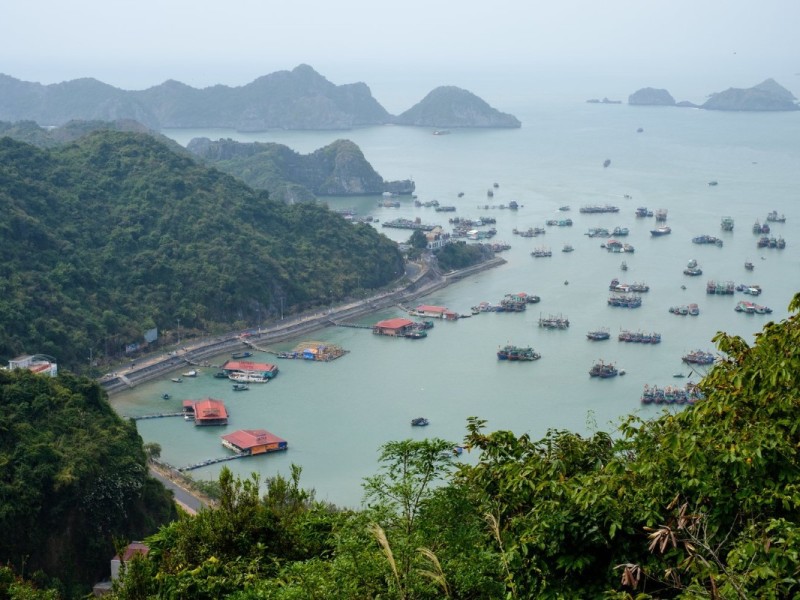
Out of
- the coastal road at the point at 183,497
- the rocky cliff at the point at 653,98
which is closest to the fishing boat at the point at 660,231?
the coastal road at the point at 183,497

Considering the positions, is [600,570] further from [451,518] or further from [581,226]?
[581,226]

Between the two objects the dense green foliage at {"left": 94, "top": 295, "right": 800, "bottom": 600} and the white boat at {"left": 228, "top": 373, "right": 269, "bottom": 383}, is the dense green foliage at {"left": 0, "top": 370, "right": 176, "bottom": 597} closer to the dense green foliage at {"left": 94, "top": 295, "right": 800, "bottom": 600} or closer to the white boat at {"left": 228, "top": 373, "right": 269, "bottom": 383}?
the white boat at {"left": 228, "top": 373, "right": 269, "bottom": 383}

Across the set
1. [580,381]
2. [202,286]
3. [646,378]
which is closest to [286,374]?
[202,286]

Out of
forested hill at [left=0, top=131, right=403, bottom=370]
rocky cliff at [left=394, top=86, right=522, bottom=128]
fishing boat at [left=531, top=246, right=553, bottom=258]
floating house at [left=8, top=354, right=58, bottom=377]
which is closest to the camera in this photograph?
floating house at [left=8, top=354, right=58, bottom=377]

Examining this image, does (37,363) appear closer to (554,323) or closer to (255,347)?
(255,347)

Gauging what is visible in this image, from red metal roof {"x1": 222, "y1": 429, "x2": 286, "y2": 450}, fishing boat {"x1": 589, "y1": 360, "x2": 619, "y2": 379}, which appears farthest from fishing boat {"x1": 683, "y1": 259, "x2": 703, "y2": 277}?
red metal roof {"x1": 222, "y1": 429, "x2": 286, "y2": 450}

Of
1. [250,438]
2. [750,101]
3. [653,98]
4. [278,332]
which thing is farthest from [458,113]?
[250,438]
